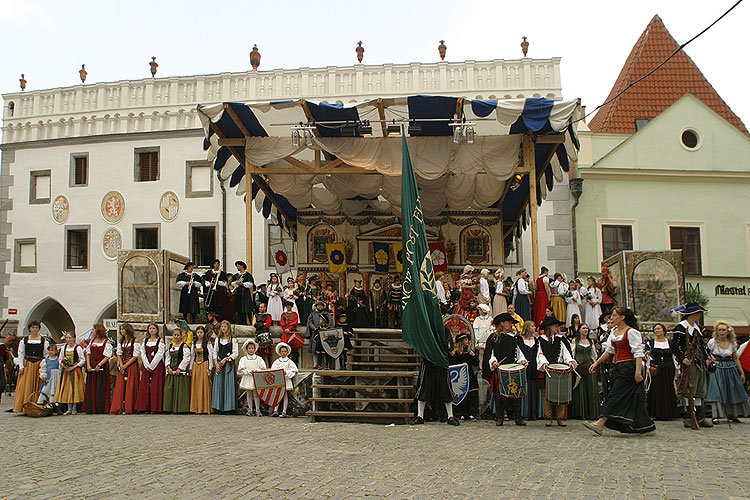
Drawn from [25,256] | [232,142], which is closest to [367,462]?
[232,142]

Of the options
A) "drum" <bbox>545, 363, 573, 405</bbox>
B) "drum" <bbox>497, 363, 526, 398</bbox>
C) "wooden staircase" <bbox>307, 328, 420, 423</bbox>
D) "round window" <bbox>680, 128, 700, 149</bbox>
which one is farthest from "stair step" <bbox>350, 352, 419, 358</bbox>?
"round window" <bbox>680, 128, 700, 149</bbox>

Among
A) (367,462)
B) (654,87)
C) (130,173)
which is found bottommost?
(367,462)

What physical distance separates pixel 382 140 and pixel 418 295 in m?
4.83

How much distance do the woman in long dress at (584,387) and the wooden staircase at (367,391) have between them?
2.64 m

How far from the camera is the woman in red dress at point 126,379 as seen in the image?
41.7ft

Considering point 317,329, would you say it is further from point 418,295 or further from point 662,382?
point 662,382

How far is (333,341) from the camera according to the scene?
1307 cm

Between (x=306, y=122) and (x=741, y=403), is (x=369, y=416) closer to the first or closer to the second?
(x=741, y=403)

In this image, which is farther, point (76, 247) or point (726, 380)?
point (76, 247)

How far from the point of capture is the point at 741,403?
10.9m

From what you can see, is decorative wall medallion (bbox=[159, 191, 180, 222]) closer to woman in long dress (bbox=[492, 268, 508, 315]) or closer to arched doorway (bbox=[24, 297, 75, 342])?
arched doorway (bbox=[24, 297, 75, 342])

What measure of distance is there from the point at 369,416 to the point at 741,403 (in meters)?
5.53

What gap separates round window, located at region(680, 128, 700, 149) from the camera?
22844mm

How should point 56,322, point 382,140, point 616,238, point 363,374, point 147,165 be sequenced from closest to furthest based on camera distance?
1. point 363,374
2. point 382,140
3. point 616,238
4. point 147,165
5. point 56,322
